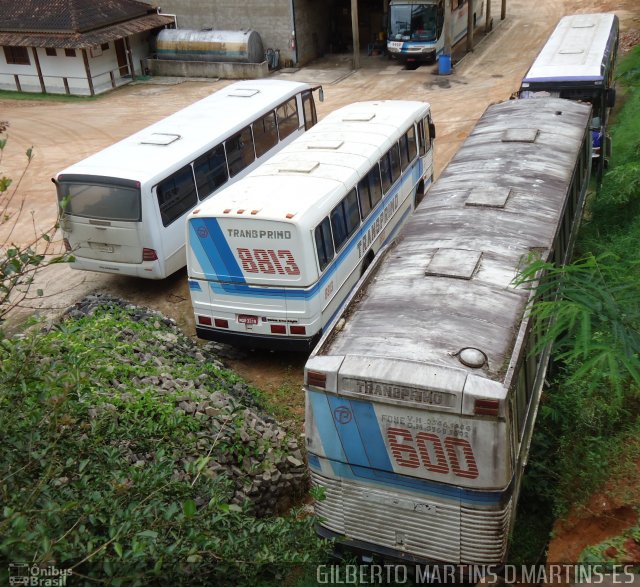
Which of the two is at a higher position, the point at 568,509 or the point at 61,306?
the point at 568,509

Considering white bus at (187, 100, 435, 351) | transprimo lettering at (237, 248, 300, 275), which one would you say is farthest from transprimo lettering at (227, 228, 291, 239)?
transprimo lettering at (237, 248, 300, 275)

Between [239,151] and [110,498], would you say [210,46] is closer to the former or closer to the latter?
[239,151]

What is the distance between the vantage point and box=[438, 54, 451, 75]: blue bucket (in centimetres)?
2711

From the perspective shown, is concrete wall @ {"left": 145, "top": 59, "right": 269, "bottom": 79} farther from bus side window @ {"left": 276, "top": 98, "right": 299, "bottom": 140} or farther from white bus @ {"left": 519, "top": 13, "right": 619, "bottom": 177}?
white bus @ {"left": 519, "top": 13, "right": 619, "bottom": 177}

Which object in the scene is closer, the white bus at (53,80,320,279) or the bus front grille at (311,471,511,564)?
the bus front grille at (311,471,511,564)

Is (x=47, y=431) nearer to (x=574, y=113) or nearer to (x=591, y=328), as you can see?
(x=591, y=328)

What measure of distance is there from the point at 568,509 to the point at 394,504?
1.82 m

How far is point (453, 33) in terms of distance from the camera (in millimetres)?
29453

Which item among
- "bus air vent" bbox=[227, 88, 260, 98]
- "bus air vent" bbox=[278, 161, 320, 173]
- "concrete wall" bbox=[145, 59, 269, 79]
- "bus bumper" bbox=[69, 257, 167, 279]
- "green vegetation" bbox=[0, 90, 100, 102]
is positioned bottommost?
"green vegetation" bbox=[0, 90, 100, 102]

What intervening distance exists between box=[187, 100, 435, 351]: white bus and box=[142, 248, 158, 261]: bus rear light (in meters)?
2.08

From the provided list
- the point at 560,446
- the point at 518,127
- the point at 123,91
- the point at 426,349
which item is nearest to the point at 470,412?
the point at 426,349

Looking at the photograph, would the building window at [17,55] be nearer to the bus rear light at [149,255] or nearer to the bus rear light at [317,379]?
the bus rear light at [149,255]

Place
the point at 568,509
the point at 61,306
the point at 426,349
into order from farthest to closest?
the point at 61,306 → the point at 568,509 → the point at 426,349

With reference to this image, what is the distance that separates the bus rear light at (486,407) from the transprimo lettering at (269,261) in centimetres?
453
